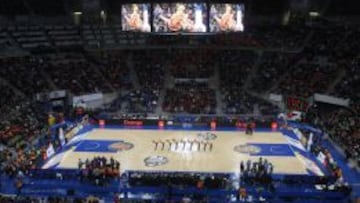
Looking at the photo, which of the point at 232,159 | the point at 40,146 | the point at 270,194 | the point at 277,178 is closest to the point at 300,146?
the point at 232,159

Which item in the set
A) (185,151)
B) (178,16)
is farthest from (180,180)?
(178,16)

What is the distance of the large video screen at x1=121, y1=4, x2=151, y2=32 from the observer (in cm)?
4644

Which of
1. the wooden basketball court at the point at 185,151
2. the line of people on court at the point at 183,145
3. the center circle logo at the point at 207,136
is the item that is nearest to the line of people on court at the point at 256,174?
the wooden basketball court at the point at 185,151

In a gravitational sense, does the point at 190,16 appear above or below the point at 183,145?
above

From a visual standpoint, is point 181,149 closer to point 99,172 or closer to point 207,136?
point 207,136

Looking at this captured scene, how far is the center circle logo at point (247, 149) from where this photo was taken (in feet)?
126

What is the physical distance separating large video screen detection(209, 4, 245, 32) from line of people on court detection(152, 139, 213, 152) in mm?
11510

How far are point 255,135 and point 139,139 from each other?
32.5 ft

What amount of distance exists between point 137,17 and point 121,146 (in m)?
13.3

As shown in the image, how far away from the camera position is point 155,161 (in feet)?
118

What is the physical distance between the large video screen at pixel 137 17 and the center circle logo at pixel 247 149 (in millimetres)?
14316

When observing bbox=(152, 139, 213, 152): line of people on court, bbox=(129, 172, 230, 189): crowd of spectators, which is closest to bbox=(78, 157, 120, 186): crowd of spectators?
bbox=(129, 172, 230, 189): crowd of spectators

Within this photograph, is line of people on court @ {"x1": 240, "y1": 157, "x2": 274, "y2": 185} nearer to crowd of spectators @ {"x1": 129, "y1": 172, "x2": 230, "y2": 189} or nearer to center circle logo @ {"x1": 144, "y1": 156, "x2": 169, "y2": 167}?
crowd of spectators @ {"x1": 129, "y1": 172, "x2": 230, "y2": 189}

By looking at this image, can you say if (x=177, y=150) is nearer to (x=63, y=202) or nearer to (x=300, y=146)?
(x=300, y=146)
